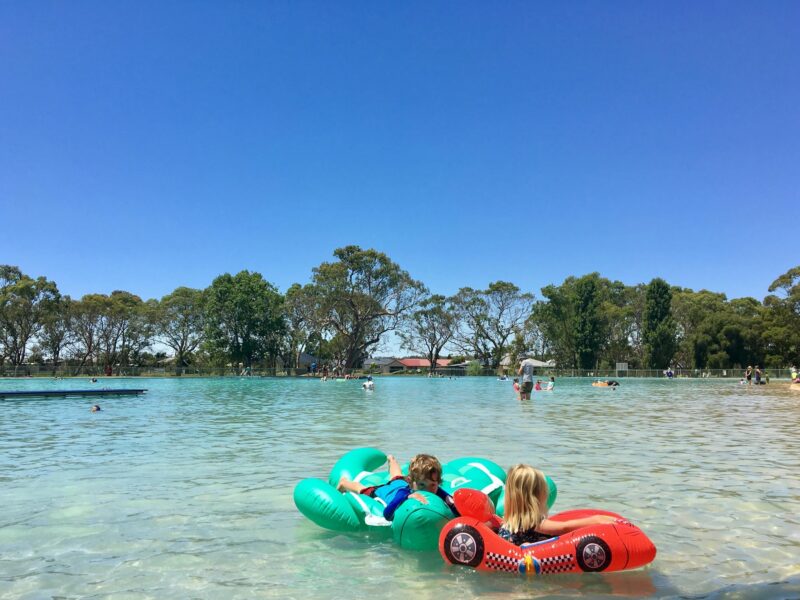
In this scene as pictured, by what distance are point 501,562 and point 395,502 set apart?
4.13 feet

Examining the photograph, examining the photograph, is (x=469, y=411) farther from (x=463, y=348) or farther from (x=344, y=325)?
(x=463, y=348)

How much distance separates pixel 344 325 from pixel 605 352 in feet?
119

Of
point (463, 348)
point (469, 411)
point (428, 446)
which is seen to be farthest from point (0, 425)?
point (463, 348)

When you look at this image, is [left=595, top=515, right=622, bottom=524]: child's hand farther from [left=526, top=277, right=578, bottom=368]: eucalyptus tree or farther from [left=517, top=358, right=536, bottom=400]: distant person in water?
[left=526, top=277, right=578, bottom=368]: eucalyptus tree

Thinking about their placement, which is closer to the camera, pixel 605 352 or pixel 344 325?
pixel 344 325

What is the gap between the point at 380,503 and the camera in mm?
5879

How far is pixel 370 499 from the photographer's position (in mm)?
5926

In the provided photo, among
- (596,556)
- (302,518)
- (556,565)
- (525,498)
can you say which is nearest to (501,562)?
(556,565)

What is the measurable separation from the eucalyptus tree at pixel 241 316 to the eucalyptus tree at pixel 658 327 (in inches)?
1680

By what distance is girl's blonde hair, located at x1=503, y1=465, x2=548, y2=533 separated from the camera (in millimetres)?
4745

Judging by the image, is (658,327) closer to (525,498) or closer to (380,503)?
(380,503)

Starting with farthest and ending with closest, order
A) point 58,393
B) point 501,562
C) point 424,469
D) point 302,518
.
Answer: point 58,393
point 302,518
point 424,469
point 501,562

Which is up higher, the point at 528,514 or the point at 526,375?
the point at 526,375

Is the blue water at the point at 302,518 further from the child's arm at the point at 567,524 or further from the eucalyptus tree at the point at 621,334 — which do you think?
the eucalyptus tree at the point at 621,334
